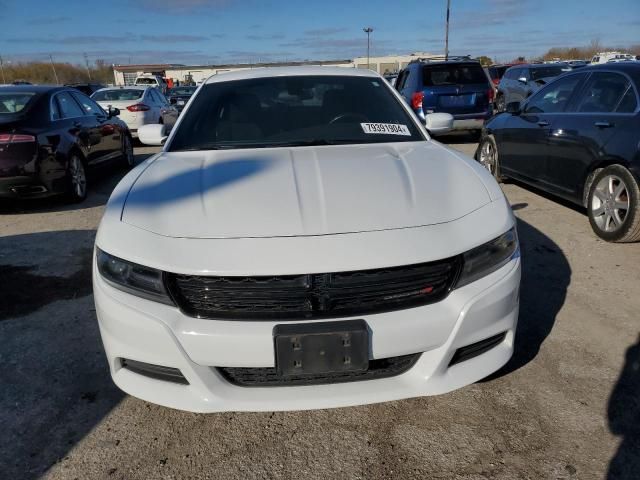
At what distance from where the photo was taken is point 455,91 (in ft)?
32.3

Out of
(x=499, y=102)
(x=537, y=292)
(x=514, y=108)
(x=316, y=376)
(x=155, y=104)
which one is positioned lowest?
(x=499, y=102)

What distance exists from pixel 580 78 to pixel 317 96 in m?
3.19

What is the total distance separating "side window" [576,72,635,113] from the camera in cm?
447

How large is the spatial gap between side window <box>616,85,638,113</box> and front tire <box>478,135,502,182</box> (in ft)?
6.84

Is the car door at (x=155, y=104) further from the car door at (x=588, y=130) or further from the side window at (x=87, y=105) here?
the car door at (x=588, y=130)

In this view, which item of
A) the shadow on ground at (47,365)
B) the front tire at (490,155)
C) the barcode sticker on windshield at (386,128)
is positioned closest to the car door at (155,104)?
the front tire at (490,155)

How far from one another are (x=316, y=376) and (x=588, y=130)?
3.94 m

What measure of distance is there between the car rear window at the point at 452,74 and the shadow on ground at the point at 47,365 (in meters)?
7.73

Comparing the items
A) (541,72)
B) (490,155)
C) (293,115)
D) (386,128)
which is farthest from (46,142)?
(541,72)

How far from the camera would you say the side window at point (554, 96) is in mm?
5211

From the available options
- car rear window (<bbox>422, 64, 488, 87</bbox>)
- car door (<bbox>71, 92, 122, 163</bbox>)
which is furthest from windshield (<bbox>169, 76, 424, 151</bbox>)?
car rear window (<bbox>422, 64, 488, 87</bbox>)

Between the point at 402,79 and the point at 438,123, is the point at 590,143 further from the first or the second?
the point at 402,79

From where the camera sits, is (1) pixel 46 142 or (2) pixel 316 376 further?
(1) pixel 46 142

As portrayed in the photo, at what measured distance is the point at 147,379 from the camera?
6.58 feet
